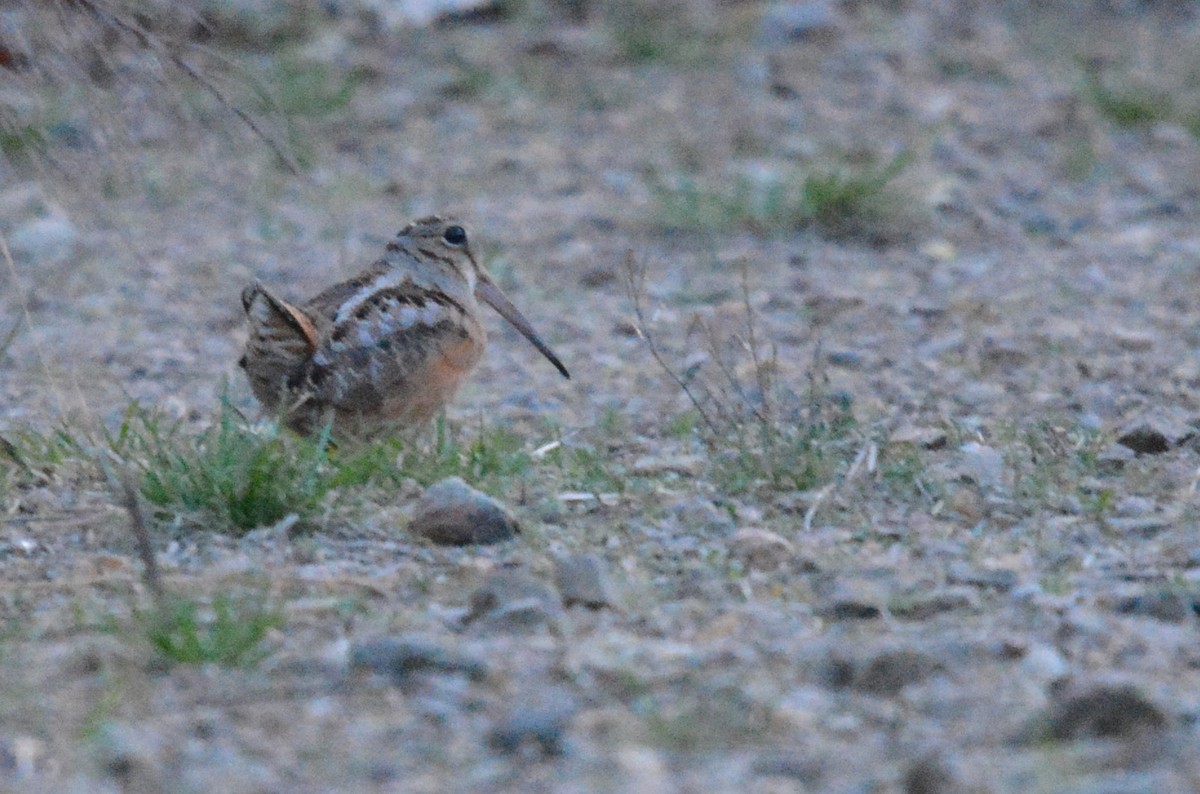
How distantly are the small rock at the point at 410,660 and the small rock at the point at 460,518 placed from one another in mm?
932

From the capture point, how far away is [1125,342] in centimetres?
707

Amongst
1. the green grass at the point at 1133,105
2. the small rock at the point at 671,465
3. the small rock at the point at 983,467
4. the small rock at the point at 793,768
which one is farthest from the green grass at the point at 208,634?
the green grass at the point at 1133,105

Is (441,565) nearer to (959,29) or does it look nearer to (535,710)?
(535,710)

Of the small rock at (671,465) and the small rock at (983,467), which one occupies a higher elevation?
the small rock at (983,467)

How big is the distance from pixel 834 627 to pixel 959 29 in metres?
8.02

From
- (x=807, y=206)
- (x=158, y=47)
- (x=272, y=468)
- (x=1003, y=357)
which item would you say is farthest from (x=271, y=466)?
(x=807, y=206)

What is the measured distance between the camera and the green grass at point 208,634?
3.84 meters

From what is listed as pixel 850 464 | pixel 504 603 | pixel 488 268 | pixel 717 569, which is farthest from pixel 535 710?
pixel 488 268

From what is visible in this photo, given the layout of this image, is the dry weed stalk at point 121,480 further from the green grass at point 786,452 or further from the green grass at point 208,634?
the green grass at point 786,452

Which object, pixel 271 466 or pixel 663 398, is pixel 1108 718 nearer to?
pixel 271 466

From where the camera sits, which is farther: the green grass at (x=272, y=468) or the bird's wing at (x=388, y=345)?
the bird's wing at (x=388, y=345)

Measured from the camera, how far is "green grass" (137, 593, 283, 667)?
384cm

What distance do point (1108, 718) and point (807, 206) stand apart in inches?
215

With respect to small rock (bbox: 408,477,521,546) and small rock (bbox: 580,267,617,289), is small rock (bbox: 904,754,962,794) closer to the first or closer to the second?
small rock (bbox: 408,477,521,546)
